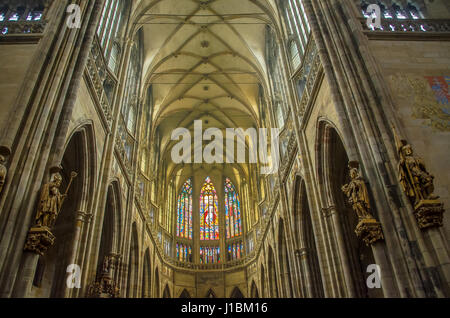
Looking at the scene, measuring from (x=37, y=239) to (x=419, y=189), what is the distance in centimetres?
806

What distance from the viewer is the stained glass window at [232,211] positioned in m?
33.7

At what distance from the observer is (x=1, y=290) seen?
696 cm

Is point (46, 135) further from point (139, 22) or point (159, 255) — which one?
point (159, 255)

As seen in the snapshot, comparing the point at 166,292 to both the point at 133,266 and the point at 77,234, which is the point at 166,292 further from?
the point at 77,234

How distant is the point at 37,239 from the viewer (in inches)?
297

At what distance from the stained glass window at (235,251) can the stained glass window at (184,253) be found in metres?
3.53

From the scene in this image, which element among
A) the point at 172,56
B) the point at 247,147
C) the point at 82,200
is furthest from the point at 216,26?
the point at 82,200

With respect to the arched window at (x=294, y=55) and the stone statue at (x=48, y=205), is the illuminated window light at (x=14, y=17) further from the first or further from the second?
the arched window at (x=294, y=55)

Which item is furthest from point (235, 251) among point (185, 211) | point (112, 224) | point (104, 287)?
point (104, 287)

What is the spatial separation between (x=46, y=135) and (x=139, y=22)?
13209 millimetres

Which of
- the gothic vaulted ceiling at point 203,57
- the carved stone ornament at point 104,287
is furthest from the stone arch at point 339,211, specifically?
the gothic vaulted ceiling at point 203,57

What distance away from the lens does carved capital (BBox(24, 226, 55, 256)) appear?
7.50m

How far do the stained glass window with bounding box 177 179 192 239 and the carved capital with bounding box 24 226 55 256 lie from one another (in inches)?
1016
